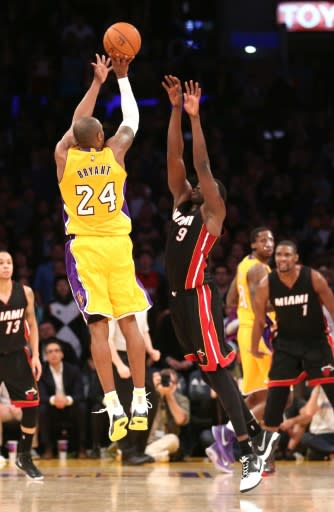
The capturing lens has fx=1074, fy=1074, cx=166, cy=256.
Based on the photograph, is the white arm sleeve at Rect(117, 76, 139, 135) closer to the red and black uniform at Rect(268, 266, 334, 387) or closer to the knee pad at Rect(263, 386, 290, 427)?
the red and black uniform at Rect(268, 266, 334, 387)

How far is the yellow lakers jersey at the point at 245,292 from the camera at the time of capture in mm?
10391

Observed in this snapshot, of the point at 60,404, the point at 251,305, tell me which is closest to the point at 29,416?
the point at 60,404

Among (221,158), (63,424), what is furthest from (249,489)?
(221,158)

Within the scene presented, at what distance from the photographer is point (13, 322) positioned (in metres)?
9.80

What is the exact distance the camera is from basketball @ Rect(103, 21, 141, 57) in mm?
7734

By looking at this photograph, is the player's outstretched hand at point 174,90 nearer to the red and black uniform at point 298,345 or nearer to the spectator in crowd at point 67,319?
the red and black uniform at point 298,345

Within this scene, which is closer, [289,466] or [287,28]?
[289,466]

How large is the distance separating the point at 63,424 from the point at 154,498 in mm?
4185

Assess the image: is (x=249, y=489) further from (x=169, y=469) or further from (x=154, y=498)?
(x=169, y=469)

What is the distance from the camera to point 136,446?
37.0 ft

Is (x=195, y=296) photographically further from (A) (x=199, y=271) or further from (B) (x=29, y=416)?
(B) (x=29, y=416)

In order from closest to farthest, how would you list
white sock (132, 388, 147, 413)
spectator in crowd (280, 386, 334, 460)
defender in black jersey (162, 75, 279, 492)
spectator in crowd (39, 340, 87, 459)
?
white sock (132, 388, 147, 413)
defender in black jersey (162, 75, 279, 492)
spectator in crowd (280, 386, 334, 460)
spectator in crowd (39, 340, 87, 459)

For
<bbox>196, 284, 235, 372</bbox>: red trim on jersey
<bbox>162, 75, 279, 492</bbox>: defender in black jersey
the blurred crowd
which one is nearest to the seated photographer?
the blurred crowd

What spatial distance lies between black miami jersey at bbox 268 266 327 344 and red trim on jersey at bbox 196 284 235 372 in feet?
5.43
